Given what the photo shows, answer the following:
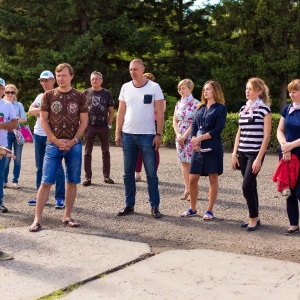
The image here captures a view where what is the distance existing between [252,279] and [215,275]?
32 centimetres

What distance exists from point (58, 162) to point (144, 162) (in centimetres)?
124

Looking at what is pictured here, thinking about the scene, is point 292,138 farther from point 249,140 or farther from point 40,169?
point 40,169

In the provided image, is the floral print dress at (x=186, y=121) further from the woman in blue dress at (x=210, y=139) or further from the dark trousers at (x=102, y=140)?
the dark trousers at (x=102, y=140)

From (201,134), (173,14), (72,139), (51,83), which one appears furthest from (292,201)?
(173,14)

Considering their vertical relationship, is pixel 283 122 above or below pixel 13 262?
above

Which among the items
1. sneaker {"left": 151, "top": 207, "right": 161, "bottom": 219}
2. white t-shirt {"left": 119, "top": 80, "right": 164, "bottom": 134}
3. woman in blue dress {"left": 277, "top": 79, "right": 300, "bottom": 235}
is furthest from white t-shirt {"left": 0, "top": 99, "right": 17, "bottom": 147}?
woman in blue dress {"left": 277, "top": 79, "right": 300, "bottom": 235}

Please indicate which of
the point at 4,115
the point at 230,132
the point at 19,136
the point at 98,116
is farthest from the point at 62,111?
the point at 230,132

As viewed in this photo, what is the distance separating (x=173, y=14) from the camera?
28.5 meters

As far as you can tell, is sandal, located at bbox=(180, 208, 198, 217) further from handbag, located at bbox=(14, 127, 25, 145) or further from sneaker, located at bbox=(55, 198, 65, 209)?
handbag, located at bbox=(14, 127, 25, 145)

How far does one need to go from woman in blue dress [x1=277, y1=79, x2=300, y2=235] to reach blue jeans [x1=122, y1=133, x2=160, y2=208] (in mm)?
1790

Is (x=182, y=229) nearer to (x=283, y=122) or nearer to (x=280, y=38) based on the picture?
(x=283, y=122)

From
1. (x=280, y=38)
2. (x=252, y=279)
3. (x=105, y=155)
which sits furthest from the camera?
(x=280, y=38)

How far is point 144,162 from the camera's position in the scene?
8.25 meters

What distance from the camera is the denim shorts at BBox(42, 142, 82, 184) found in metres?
7.44
